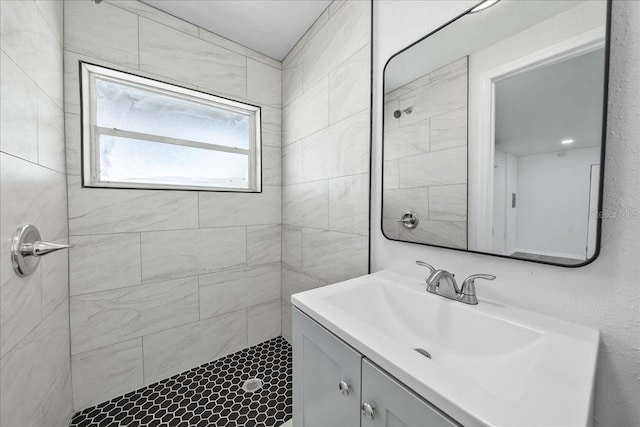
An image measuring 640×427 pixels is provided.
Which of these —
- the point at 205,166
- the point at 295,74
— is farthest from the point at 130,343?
the point at 295,74

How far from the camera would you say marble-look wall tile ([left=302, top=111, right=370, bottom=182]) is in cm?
135

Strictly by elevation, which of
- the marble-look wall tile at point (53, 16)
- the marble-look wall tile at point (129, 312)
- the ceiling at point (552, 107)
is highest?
the marble-look wall tile at point (53, 16)

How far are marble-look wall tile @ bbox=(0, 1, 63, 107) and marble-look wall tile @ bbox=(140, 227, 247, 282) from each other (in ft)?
2.89

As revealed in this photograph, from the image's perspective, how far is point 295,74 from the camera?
1920 millimetres

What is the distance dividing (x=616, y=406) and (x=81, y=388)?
2.33m

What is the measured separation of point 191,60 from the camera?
171cm

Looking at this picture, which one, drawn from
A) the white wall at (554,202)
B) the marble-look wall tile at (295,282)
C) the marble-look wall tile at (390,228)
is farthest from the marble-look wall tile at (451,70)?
the marble-look wall tile at (295,282)

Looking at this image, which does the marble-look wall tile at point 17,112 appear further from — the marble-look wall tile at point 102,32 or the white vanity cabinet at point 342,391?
the white vanity cabinet at point 342,391

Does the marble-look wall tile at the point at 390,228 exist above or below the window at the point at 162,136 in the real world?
below

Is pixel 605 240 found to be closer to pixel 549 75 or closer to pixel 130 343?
pixel 549 75

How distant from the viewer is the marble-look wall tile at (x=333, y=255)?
1.38m

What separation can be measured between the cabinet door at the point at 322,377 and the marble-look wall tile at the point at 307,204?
81cm

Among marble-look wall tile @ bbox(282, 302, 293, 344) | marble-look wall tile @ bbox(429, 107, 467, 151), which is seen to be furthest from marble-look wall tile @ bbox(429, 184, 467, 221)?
marble-look wall tile @ bbox(282, 302, 293, 344)

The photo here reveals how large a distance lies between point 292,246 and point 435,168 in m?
1.26
